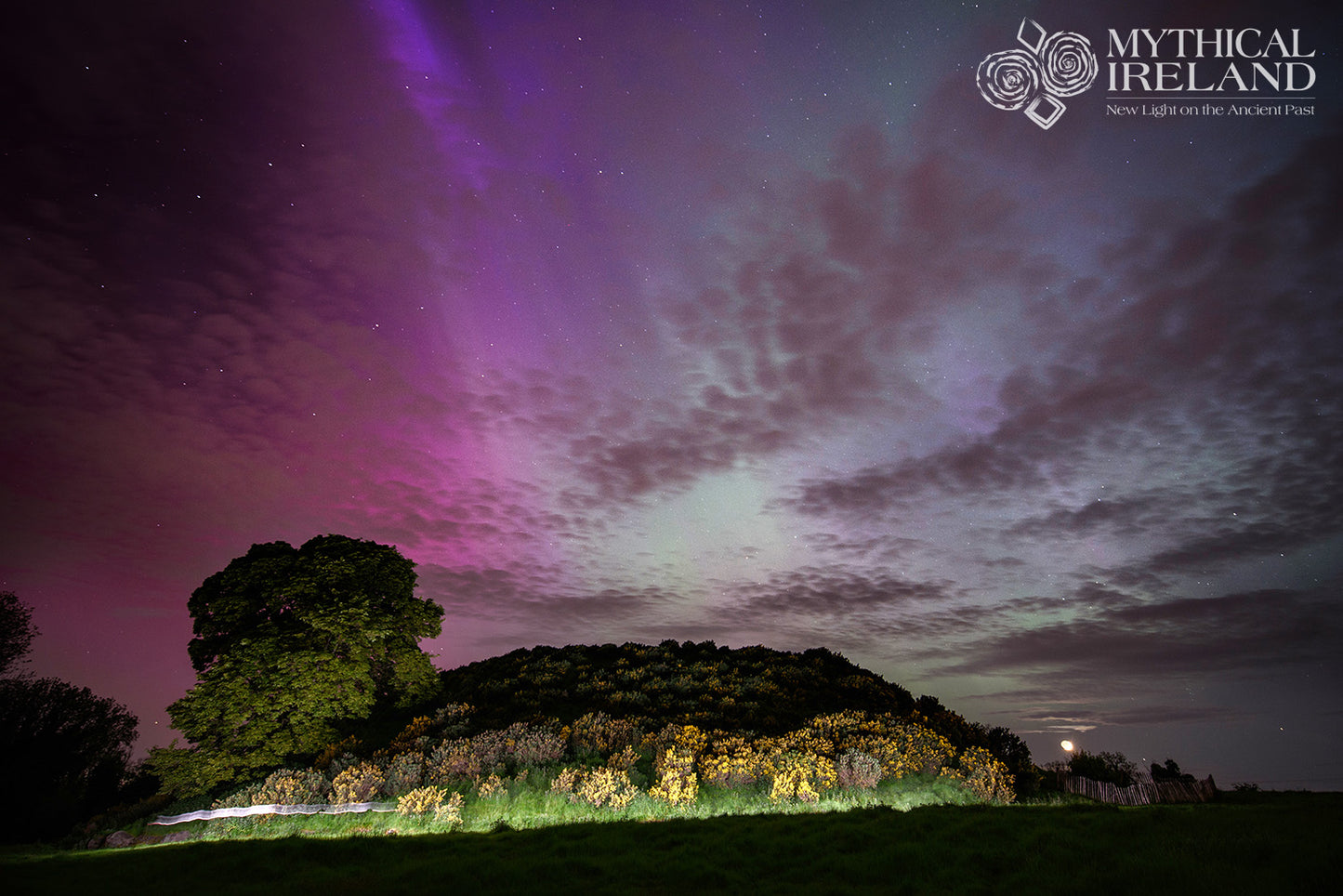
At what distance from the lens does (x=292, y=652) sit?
21.8 m

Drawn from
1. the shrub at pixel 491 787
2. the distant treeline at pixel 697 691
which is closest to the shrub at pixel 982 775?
the distant treeline at pixel 697 691

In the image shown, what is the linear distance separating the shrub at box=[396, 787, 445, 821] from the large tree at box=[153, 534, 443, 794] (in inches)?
218

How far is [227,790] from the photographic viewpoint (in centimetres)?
2202

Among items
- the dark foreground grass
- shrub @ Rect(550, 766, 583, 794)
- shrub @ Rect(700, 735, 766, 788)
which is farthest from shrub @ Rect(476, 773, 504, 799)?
shrub @ Rect(700, 735, 766, 788)

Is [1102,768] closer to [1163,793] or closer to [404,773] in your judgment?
[1163,793]

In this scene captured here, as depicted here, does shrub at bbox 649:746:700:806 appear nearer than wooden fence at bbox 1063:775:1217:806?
Yes

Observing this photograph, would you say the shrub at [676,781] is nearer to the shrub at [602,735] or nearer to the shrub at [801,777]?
the shrub at [801,777]

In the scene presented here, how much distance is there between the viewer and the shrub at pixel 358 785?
18719mm

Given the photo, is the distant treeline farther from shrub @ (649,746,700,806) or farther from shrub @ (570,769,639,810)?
shrub @ (570,769,639,810)

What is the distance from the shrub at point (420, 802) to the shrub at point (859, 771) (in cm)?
1090

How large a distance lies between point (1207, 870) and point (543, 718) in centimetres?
2226

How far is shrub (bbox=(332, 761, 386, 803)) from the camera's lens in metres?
18.7

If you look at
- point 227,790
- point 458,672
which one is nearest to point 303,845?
point 227,790

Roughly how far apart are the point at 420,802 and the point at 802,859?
10.9 metres
